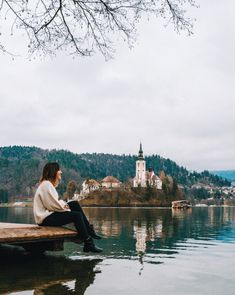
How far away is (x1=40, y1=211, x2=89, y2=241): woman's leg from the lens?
491 inches

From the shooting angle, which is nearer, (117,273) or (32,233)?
(117,273)

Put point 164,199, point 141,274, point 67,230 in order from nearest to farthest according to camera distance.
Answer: point 141,274 → point 67,230 → point 164,199

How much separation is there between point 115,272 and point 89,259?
7.50 feet

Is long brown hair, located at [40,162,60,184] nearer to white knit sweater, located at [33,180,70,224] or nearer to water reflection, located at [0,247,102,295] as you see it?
white knit sweater, located at [33,180,70,224]

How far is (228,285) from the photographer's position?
10.1 meters

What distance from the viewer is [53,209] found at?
12.5 meters

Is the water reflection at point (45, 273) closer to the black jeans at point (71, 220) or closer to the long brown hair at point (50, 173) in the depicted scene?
the black jeans at point (71, 220)

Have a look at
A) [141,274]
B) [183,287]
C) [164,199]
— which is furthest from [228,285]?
[164,199]

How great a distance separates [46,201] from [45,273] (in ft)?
7.34

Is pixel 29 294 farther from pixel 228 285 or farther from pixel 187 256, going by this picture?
pixel 187 256

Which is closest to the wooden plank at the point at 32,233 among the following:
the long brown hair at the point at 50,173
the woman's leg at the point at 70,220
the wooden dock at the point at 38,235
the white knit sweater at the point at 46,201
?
the wooden dock at the point at 38,235

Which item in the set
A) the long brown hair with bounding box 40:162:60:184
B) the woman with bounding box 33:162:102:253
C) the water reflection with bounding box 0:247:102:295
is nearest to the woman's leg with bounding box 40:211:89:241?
the woman with bounding box 33:162:102:253

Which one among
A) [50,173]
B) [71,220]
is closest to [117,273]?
[71,220]

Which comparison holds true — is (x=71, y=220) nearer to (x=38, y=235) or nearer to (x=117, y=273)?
(x=38, y=235)
